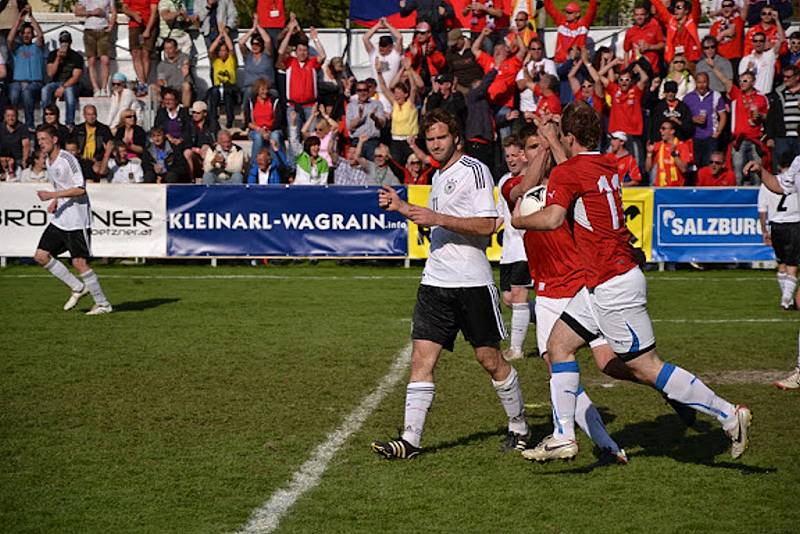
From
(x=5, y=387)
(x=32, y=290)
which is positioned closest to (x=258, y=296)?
(x=32, y=290)

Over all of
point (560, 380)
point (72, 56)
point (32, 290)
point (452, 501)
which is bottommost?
point (32, 290)

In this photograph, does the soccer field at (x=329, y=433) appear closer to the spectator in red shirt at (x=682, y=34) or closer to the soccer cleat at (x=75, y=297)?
the soccer cleat at (x=75, y=297)

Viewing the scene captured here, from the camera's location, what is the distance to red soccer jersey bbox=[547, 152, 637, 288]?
7.43 meters

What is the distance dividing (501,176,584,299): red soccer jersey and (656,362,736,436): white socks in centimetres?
88

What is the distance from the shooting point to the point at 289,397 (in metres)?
10.3

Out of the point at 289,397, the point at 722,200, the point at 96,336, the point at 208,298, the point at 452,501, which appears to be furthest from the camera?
the point at 722,200

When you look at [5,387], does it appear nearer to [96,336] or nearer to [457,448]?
[96,336]

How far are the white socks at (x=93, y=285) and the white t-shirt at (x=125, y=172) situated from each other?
24.4 feet

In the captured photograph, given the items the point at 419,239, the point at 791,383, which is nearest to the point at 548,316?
the point at 791,383

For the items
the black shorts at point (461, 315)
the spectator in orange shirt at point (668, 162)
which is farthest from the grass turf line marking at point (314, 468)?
the spectator in orange shirt at point (668, 162)

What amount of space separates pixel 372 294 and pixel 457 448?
9155 mm

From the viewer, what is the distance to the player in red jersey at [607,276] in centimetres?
745

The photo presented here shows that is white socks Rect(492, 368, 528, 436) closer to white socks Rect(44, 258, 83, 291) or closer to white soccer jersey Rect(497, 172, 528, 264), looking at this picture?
white soccer jersey Rect(497, 172, 528, 264)

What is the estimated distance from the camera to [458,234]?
26.6 feet
